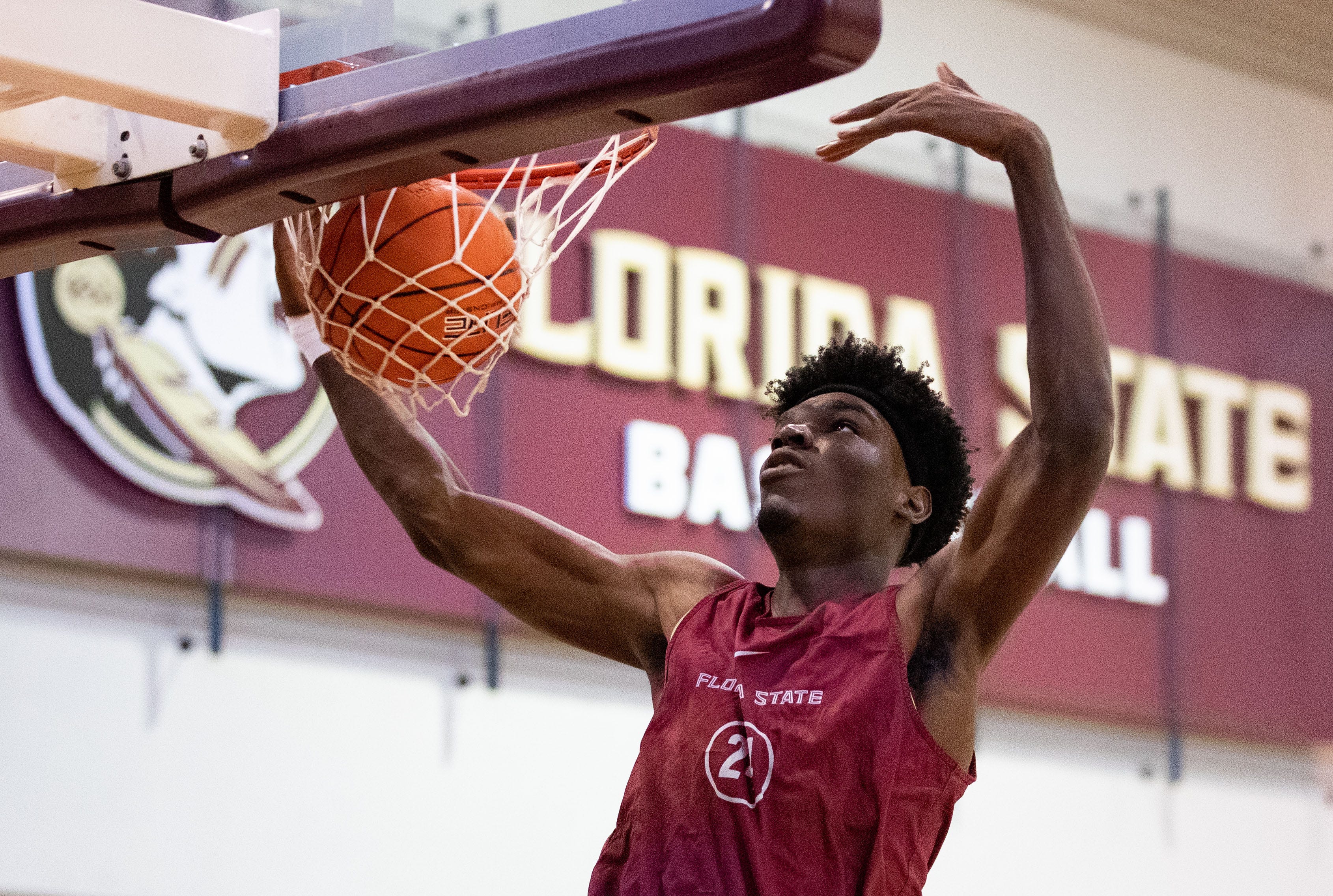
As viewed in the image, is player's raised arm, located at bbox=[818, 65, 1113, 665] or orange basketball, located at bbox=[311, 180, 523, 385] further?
orange basketball, located at bbox=[311, 180, 523, 385]

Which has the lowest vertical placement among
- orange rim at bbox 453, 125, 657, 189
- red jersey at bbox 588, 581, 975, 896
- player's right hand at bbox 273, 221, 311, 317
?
red jersey at bbox 588, 581, 975, 896

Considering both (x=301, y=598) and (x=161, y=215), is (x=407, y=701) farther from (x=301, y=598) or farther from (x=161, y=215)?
(x=161, y=215)

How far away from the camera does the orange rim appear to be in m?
2.89

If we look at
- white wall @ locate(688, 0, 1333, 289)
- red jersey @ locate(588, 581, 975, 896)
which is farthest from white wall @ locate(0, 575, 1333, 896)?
red jersey @ locate(588, 581, 975, 896)

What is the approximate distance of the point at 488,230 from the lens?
289cm

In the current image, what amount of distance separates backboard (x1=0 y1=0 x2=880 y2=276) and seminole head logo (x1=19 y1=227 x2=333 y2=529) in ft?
8.18

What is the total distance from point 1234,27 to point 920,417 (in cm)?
529

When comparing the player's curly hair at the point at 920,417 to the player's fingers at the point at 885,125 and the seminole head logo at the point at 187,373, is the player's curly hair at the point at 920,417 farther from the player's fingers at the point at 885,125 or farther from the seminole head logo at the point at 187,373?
the seminole head logo at the point at 187,373

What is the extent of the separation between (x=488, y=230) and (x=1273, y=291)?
5.80 m

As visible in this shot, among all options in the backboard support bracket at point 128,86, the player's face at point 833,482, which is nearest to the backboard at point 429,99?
the backboard support bracket at point 128,86

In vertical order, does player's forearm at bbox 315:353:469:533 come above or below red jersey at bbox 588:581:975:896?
above

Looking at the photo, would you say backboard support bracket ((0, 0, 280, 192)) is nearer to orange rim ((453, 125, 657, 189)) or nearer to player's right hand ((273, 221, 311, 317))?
player's right hand ((273, 221, 311, 317))

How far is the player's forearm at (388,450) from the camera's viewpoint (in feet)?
10.3

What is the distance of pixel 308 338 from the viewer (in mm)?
3189
